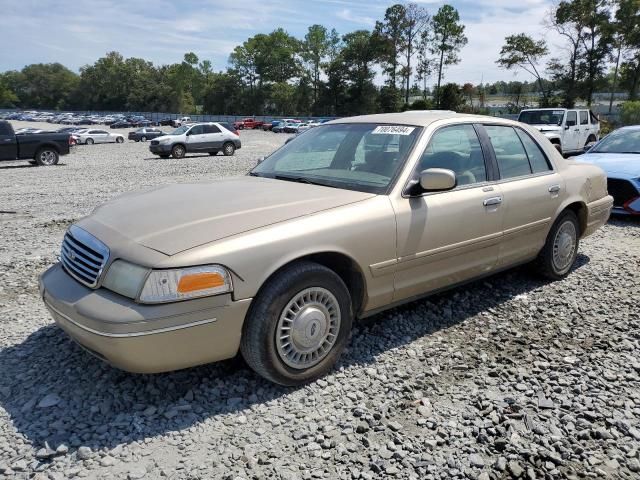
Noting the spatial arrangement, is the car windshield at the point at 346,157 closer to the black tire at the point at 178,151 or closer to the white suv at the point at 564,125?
the white suv at the point at 564,125

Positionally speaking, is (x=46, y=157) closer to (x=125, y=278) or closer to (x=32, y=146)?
(x=32, y=146)

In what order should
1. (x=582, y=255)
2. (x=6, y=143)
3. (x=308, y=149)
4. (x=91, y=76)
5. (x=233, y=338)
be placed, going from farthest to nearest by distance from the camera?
1. (x=91, y=76)
2. (x=6, y=143)
3. (x=582, y=255)
4. (x=308, y=149)
5. (x=233, y=338)

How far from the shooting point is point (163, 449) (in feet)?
8.39

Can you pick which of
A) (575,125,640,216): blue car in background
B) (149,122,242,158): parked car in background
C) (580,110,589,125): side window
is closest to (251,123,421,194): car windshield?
(575,125,640,216): blue car in background

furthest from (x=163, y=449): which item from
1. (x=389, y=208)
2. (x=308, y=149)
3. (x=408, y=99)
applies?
(x=408, y=99)

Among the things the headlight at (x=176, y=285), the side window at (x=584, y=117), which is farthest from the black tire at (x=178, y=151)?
the headlight at (x=176, y=285)

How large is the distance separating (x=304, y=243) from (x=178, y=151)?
21.3 metres

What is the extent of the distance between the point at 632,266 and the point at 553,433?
3606 millimetres

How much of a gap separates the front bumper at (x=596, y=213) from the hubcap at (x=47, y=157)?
61.4ft

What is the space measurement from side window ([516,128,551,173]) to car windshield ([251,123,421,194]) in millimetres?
1400

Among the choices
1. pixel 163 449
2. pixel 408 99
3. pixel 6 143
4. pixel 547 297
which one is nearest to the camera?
pixel 163 449

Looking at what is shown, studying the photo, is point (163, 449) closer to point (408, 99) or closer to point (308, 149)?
point (308, 149)

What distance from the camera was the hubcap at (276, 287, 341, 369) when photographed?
2959 mm

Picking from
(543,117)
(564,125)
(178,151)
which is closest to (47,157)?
(178,151)
